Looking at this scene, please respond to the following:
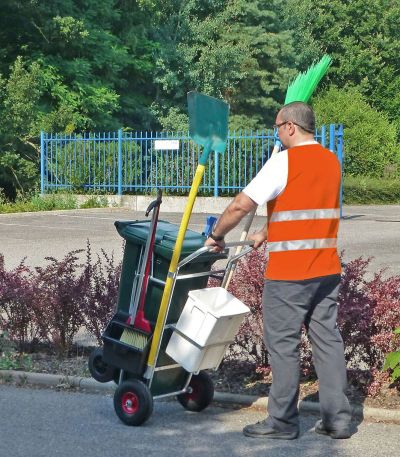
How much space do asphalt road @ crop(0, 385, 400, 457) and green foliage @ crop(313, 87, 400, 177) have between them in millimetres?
39749

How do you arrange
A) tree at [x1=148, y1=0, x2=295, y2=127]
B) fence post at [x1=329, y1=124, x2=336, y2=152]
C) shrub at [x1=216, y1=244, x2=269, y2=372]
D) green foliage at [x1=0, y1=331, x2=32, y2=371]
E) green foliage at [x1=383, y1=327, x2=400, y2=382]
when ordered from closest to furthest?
green foliage at [x1=383, y1=327, x2=400, y2=382]
shrub at [x1=216, y1=244, x2=269, y2=372]
green foliage at [x1=0, y1=331, x2=32, y2=371]
fence post at [x1=329, y1=124, x2=336, y2=152]
tree at [x1=148, y1=0, x2=295, y2=127]

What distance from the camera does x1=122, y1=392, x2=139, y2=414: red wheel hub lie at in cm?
576

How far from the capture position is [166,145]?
27172 mm

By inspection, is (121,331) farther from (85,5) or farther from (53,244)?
(85,5)

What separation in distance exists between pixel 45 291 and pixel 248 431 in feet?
7.98

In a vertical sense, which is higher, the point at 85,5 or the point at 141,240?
the point at 85,5

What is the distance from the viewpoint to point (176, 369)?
5.96m

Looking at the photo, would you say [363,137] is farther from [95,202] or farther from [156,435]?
[156,435]

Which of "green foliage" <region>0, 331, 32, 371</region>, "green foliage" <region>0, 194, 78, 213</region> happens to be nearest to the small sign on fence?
"green foliage" <region>0, 194, 78, 213</region>

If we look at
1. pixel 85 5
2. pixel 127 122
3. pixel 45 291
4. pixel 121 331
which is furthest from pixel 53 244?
pixel 127 122

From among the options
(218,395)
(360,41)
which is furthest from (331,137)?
(360,41)

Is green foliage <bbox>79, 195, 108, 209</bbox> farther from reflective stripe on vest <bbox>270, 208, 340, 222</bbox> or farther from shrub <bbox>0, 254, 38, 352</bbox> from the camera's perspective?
reflective stripe on vest <bbox>270, 208, 340, 222</bbox>

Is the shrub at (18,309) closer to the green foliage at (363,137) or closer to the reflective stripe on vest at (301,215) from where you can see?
the reflective stripe on vest at (301,215)

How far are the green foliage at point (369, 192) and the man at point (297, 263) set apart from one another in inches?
1297
